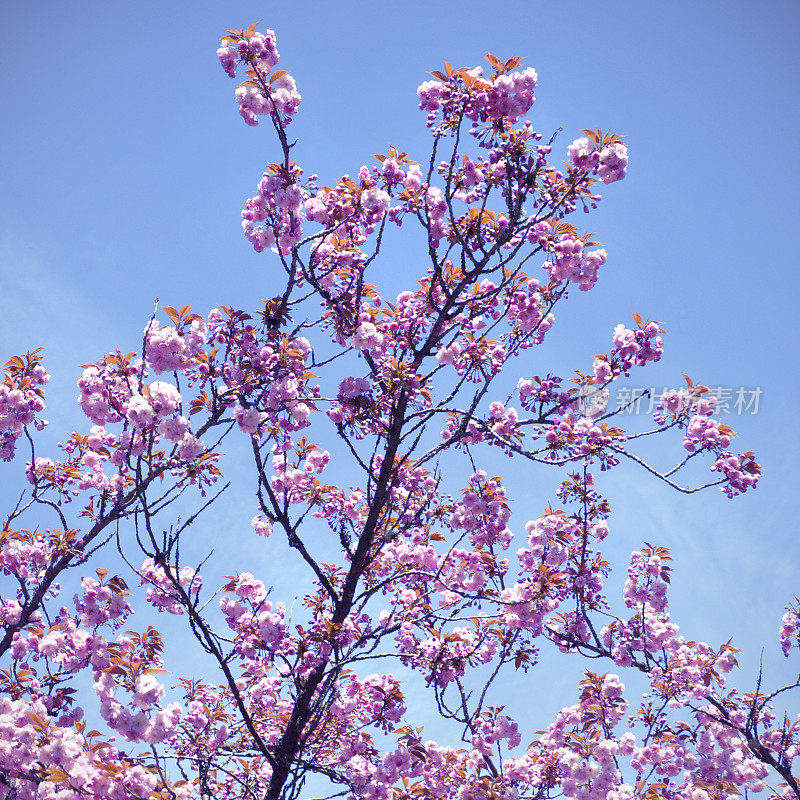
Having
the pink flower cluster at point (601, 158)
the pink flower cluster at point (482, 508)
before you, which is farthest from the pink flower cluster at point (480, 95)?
the pink flower cluster at point (482, 508)

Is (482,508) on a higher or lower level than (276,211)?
lower

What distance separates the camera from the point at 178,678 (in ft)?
26.9

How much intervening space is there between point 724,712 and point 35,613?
8937 mm

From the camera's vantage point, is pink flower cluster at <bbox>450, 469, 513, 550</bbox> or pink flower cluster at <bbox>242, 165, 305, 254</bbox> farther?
pink flower cluster at <bbox>450, 469, 513, 550</bbox>

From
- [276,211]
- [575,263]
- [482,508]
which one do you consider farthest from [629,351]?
[276,211]

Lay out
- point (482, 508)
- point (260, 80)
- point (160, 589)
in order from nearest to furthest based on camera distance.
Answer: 1. point (260, 80)
2. point (160, 589)
3. point (482, 508)

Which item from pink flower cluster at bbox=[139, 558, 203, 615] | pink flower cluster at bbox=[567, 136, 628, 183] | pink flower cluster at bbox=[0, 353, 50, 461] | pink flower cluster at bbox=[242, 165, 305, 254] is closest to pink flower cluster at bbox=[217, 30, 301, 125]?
pink flower cluster at bbox=[242, 165, 305, 254]

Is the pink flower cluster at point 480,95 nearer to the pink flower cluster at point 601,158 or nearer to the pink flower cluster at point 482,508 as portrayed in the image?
the pink flower cluster at point 601,158

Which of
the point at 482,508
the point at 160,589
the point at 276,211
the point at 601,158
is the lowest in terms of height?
the point at 160,589

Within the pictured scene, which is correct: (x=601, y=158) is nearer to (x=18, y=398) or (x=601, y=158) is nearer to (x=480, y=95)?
(x=480, y=95)

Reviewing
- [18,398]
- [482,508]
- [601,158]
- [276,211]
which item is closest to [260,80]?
[276,211]

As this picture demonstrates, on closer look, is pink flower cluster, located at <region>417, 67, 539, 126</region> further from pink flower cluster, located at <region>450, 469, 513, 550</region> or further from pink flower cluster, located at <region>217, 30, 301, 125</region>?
pink flower cluster, located at <region>450, 469, 513, 550</region>

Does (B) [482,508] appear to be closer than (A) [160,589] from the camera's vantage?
No

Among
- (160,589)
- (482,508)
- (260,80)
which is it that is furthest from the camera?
(482,508)
